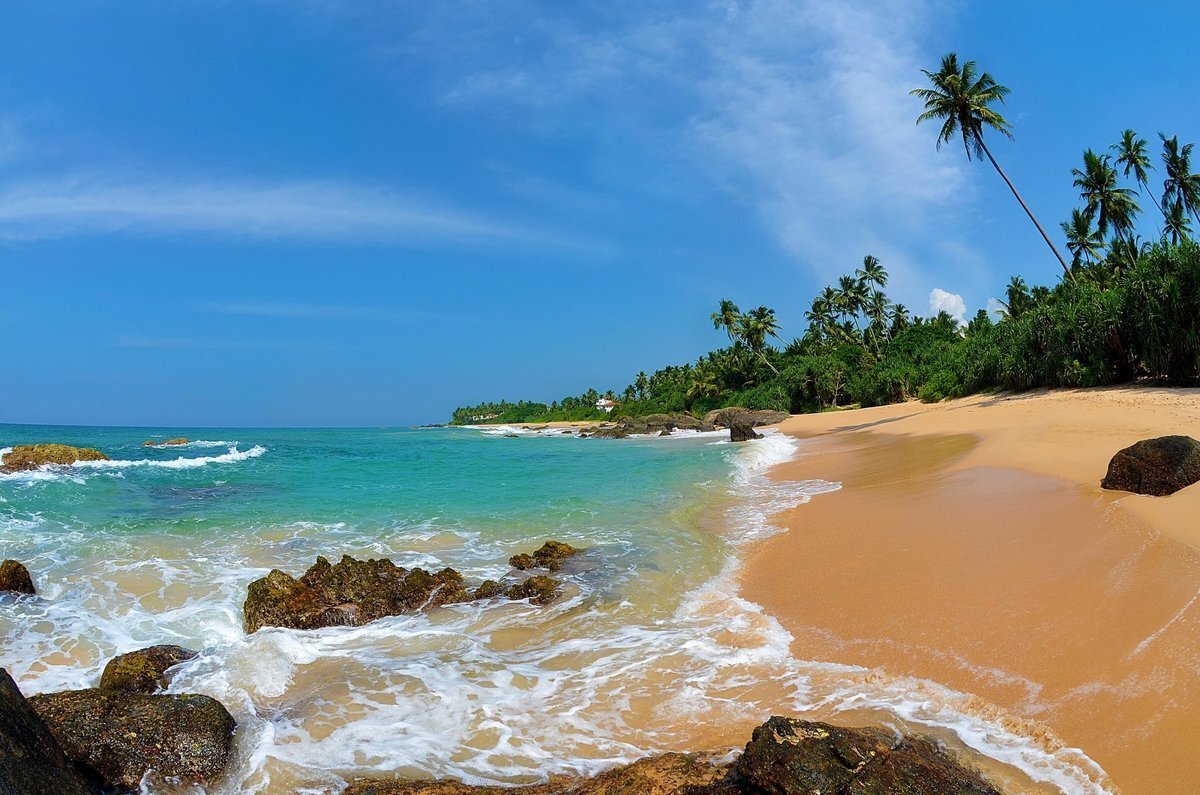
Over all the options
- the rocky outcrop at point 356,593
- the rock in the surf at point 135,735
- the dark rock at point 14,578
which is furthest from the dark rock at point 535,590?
the dark rock at point 14,578

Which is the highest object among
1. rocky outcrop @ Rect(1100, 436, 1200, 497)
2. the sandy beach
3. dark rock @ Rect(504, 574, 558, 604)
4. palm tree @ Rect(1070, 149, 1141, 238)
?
palm tree @ Rect(1070, 149, 1141, 238)

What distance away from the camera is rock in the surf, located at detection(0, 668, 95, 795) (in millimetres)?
2893

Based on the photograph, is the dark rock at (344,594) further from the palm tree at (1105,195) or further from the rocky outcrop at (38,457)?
the palm tree at (1105,195)

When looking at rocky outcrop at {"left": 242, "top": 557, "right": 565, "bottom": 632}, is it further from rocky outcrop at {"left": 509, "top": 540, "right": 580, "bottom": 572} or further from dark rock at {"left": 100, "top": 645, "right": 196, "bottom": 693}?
dark rock at {"left": 100, "top": 645, "right": 196, "bottom": 693}

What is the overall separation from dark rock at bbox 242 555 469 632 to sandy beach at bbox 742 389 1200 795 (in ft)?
14.0

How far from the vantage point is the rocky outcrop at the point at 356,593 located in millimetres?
7129

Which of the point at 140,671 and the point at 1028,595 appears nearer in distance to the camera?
the point at 140,671

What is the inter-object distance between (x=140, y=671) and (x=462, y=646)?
2.89m

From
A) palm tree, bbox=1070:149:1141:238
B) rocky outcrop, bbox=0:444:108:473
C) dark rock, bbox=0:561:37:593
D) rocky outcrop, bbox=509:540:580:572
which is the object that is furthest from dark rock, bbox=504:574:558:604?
palm tree, bbox=1070:149:1141:238

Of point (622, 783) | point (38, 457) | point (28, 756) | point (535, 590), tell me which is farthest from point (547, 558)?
point (38, 457)

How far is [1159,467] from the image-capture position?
8.12m

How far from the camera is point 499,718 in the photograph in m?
4.70

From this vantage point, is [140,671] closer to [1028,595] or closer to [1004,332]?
[1028,595]

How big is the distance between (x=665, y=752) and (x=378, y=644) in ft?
12.9
